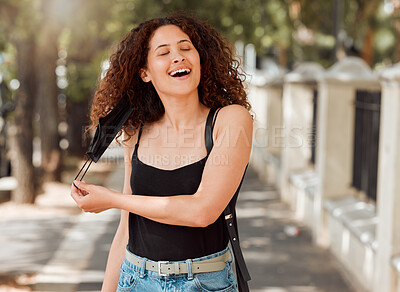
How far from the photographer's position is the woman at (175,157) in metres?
2.24

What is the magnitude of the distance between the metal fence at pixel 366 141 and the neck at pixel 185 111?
4.29m

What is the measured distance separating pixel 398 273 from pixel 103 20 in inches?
342

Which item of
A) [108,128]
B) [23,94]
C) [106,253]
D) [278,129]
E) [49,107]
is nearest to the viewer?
[108,128]

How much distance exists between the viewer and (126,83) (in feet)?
8.65

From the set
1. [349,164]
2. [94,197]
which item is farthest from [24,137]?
[94,197]

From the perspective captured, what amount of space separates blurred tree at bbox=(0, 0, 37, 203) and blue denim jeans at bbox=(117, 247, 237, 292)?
25.7 ft

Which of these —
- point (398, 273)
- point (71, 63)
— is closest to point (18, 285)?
point (398, 273)

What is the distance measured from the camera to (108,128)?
2.46 meters

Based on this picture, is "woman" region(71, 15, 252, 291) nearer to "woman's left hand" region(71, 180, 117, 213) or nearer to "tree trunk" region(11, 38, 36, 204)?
"woman's left hand" region(71, 180, 117, 213)

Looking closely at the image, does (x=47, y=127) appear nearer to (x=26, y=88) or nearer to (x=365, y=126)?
(x=26, y=88)

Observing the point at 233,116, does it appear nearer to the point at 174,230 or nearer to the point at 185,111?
the point at 185,111

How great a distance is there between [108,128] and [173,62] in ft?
1.24

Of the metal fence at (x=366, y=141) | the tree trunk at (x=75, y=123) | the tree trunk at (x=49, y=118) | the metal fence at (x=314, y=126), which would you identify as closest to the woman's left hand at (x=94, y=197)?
the metal fence at (x=366, y=141)

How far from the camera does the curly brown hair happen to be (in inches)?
99.8
